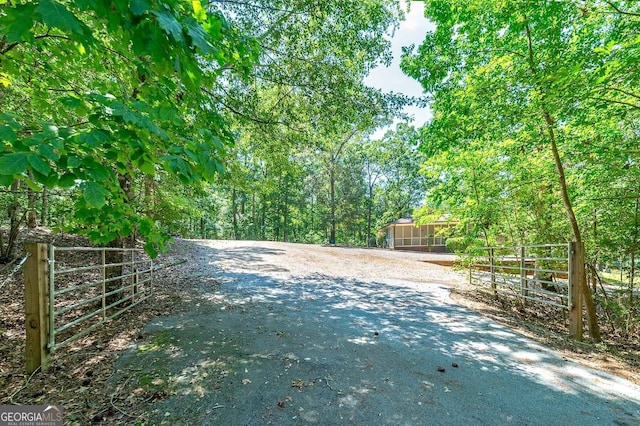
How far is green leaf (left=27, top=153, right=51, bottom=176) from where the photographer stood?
1.23 m

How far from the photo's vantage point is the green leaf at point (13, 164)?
1183 millimetres

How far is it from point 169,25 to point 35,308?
2.84 m

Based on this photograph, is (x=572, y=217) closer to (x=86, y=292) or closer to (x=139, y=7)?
(x=139, y=7)

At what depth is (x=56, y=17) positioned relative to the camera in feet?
3.94

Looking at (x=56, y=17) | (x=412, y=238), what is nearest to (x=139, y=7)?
(x=56, y=17)

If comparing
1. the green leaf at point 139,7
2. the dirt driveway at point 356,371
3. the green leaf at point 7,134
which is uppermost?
the green leaf at point 139,7

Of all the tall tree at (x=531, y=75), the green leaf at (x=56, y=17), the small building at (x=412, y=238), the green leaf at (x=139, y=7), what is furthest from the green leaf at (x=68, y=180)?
the small building at (x=412, y=238)

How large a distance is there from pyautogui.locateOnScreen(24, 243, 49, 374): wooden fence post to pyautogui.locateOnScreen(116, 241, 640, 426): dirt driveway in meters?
0.66

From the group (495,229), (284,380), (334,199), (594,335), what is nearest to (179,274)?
(284,380)

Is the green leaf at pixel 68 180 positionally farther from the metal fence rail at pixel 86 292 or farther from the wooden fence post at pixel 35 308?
the metal fence rail at pixel 86 292

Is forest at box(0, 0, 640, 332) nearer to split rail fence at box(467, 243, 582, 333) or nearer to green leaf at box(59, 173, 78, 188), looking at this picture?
green leaf at box(59, 173, 78, 188)

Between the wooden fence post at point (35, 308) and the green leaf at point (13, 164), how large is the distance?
71.7 inches

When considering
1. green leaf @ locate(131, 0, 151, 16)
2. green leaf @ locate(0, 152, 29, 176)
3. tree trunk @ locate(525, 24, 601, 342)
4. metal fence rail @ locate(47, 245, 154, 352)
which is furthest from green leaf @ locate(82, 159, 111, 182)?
tree trunk @ locate(525, 24, 601, 342)
